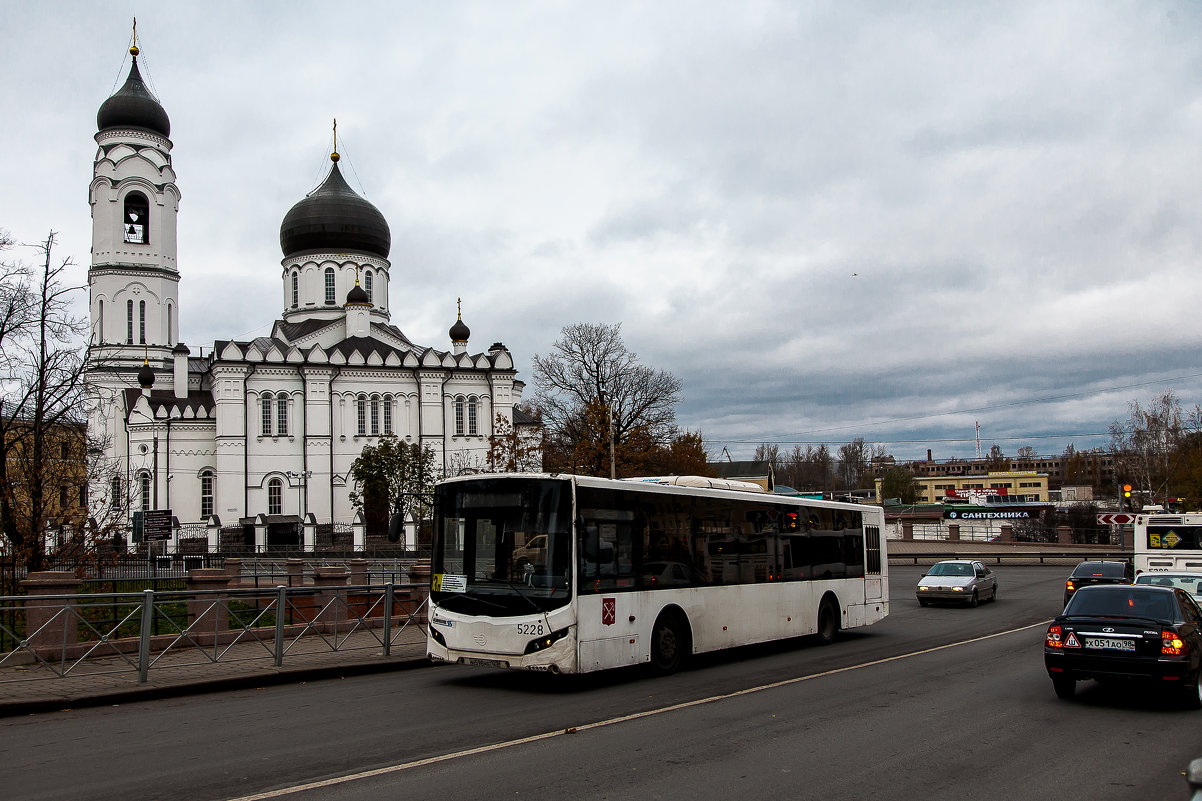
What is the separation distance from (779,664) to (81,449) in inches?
762

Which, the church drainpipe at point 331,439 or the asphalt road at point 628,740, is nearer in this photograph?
the asphalt road at point 628,740

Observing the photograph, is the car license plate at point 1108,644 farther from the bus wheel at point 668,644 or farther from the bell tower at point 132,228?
the bell tower at point 132,228

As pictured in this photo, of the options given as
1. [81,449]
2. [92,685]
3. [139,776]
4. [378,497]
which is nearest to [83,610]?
[92,685]

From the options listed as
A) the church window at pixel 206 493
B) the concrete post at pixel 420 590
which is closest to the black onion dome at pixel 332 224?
the church window at pixel 206 493

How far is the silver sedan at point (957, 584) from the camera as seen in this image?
2681 centimetres

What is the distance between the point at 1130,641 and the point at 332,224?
6796 centimetres

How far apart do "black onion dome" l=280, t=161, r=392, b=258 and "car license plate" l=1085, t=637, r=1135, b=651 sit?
6733 centimetres

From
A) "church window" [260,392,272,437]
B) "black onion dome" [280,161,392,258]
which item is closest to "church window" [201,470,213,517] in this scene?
"church window" [260,392,272,437]

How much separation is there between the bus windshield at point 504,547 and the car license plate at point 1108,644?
605 cm

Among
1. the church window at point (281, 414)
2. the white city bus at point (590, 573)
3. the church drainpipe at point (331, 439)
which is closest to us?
the white city bus at point (590, 573)

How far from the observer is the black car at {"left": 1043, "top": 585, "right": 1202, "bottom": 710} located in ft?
33.2

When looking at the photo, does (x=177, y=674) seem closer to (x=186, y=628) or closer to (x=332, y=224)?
(x=186, y=628)

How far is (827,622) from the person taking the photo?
59.2ft

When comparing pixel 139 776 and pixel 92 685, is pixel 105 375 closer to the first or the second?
pixel 92 685
